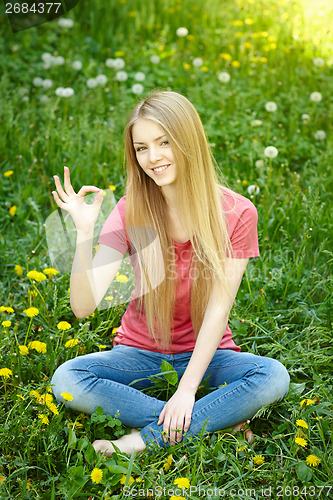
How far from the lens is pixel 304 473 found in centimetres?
157

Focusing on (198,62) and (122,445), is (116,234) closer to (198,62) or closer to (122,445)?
(122,445)

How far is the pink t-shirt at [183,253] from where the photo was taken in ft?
6.11

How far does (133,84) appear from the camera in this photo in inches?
152

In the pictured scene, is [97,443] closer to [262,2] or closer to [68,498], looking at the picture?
[68,498]

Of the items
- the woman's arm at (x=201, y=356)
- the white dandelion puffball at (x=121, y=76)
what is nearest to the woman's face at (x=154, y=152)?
the woman's arm at (x=201, y=356)

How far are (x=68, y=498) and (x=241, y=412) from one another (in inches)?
22.5

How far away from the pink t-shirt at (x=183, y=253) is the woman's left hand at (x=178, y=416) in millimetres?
250

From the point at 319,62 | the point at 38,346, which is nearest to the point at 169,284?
the point at 38,346

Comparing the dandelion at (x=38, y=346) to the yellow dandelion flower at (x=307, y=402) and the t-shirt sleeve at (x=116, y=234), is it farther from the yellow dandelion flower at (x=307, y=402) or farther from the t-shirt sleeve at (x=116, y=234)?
the yellow dandelion flower at (x=307, y=402)

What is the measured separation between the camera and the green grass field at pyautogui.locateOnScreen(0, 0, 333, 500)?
64.2 inches

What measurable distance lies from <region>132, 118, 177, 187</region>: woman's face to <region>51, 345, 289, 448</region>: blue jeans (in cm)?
63

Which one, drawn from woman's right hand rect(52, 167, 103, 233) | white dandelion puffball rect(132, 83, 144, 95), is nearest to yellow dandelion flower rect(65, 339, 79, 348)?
woman's right hand rect(52, 167, 103, 233)

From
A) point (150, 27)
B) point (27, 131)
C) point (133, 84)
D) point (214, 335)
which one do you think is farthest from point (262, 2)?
point (214, 335)

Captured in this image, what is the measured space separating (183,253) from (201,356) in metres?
0.36
